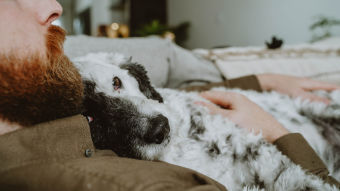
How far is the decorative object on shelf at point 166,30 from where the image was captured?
7.95m

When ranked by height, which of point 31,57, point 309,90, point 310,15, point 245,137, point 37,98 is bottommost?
point 245,137

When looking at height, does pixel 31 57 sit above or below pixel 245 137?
above

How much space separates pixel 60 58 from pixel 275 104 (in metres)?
1.59

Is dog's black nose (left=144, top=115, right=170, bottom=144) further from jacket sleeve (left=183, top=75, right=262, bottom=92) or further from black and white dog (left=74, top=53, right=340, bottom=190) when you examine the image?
jacket sleeve (left=183, top=75, right=262, bottom=92)

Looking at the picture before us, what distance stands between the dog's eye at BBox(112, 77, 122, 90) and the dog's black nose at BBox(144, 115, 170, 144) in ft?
1.23

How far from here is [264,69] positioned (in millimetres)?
2645

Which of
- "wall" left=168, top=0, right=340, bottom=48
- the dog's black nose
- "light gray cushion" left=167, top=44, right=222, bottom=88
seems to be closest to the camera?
the dog's black nose

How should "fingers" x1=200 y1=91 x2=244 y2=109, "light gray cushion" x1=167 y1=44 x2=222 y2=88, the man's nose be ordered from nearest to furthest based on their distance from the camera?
the man's nose, "fingers" x1=200 y1=91 x2=244 y2=109, "light gray cushion" x1=167 y1=44 x2=222 y2=88

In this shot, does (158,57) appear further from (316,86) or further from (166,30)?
(166,30)

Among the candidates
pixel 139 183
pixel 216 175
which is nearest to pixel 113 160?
pixel 139 183

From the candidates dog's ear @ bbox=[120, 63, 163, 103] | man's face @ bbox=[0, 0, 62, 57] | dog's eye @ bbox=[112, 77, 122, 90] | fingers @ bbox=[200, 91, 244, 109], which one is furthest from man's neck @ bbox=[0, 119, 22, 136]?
fingers @ bbox=[200, 91, 244, 109]

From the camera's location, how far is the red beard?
0.58 meters

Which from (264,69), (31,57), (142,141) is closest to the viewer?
(31,57)

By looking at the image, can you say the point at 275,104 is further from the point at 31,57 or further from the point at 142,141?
the point at 31,57
